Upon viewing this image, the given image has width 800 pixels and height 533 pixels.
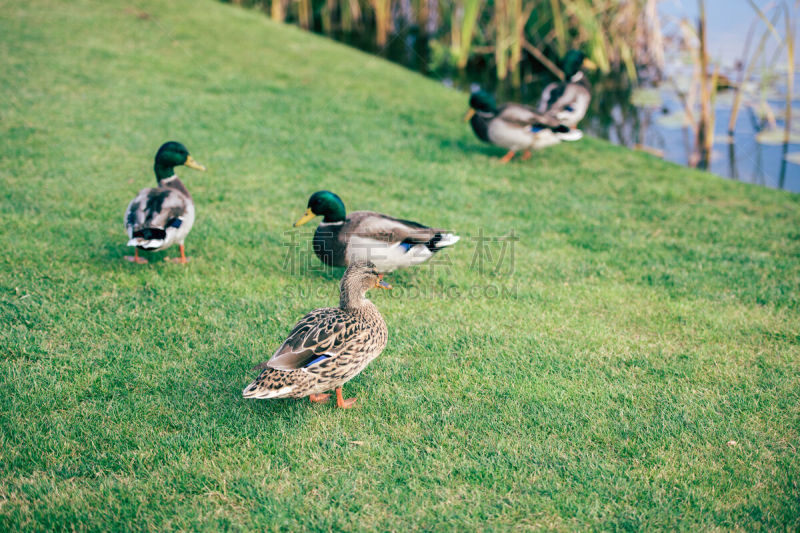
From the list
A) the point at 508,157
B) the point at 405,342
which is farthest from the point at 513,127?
the point at 405,342

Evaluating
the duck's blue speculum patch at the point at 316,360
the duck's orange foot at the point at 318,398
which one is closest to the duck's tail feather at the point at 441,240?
the duck's orange foot at the point at 318,398

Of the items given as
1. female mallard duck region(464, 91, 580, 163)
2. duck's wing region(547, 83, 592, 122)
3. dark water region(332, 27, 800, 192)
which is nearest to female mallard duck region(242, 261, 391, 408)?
female mallard duck region(464, 91, 580, 163)

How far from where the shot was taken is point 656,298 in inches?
190

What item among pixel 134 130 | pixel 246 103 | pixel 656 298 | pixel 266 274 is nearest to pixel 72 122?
pixel 134 130

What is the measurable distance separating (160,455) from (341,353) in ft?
3.38

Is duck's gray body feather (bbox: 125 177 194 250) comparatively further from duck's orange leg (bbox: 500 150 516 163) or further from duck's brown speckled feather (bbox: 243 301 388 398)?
duck's orange leg (bbox: 500 150 516 163)

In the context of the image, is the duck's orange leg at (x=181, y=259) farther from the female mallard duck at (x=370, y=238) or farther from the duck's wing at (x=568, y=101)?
the duck's wing at (x=568, y=101)

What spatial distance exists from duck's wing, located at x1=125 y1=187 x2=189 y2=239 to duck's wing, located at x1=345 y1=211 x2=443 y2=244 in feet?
4.38

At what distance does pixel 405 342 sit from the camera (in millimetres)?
4105

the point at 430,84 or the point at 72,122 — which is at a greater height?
the point at 430,84

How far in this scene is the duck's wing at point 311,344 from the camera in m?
3.18

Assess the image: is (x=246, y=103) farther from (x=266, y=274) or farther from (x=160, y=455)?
(x=160, y=455)

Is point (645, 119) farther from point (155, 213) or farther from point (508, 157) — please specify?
point (155, 213)

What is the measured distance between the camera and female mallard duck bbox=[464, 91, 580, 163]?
7645mm
